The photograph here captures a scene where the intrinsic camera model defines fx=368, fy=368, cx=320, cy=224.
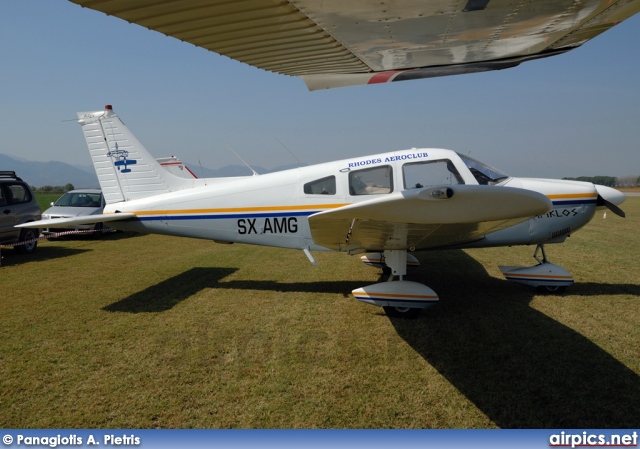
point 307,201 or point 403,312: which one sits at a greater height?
point 307,201

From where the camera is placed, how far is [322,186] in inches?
→ 221

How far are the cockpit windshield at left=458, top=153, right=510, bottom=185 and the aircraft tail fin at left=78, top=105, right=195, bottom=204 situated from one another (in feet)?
15.3

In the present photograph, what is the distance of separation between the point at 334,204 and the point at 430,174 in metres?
1.45

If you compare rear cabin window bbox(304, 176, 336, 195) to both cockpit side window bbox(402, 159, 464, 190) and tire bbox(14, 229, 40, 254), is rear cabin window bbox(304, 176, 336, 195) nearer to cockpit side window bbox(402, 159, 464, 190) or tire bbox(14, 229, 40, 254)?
cockpit side window bbox(402, 159, 464, 190)

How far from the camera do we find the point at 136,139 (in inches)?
267

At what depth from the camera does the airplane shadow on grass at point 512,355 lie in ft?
9.37

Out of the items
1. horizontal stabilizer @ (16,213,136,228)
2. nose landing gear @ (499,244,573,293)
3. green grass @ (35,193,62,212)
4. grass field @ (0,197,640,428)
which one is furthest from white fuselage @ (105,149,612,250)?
green grass @ (35,193,62,212)

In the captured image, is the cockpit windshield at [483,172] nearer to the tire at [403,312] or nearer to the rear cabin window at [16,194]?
the tire at [403,312]

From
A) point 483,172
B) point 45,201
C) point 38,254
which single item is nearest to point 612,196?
point 483,172

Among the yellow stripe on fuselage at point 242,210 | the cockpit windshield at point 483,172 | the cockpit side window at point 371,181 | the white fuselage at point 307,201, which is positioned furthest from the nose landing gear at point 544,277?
the yellow stripe on fuselage at point 242,210

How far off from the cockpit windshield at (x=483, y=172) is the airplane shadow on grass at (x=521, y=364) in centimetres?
173

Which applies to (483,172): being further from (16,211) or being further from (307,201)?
(16,211)

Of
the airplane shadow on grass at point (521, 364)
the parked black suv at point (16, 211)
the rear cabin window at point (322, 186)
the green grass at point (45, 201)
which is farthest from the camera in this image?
the green grass at point (45, 201)

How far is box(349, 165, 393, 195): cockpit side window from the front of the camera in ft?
17.5
